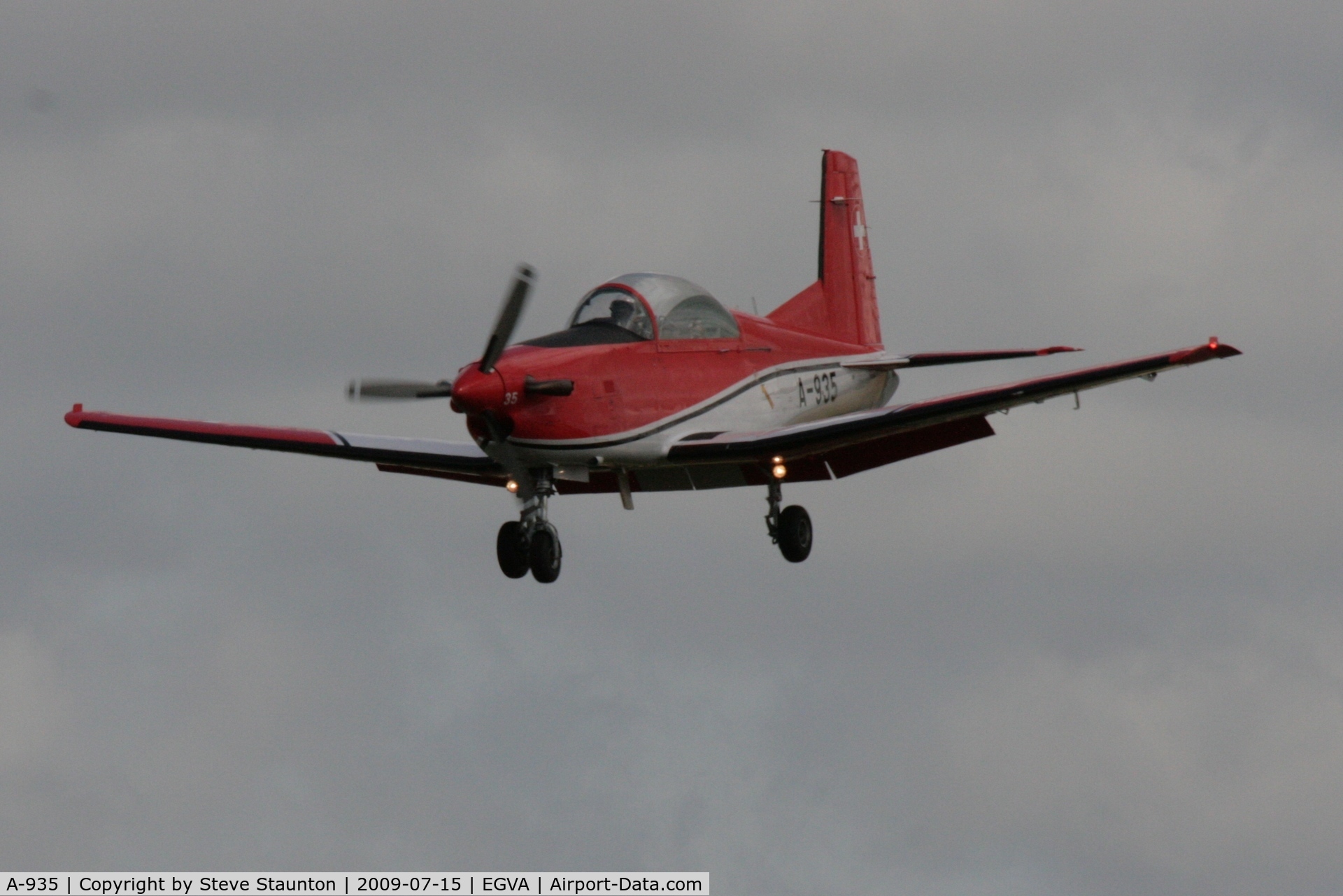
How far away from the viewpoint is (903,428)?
1096 inches

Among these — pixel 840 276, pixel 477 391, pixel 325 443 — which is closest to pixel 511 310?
pixel 477 391

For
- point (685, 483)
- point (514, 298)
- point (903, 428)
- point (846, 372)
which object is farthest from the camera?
point (846, 372)

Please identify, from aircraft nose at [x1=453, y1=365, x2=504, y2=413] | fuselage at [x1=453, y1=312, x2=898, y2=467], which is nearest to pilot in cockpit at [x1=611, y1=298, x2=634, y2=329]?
fuselage at [x1=453, y1=312, x2=898, y2=467]

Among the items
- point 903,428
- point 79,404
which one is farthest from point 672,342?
point 79,404

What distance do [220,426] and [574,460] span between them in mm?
5649

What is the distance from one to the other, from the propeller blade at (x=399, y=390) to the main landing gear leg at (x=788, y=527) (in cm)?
571

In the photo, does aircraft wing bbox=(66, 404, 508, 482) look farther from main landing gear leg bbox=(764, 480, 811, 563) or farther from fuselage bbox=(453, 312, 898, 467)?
main landing gear leg bbox=(764, 480, 811, 563)

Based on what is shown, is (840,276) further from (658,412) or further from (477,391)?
(477,391)

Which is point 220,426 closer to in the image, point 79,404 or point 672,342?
point 79,404

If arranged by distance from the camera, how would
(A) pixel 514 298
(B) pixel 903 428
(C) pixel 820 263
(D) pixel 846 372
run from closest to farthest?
1. (A) pixel 514 298
2. (B) pixel 903 428
3. (D) pixel 846 372
4. (C) pixel 820 263

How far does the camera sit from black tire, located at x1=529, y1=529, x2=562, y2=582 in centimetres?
2659

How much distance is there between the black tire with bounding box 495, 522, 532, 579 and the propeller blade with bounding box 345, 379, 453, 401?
1896 mm

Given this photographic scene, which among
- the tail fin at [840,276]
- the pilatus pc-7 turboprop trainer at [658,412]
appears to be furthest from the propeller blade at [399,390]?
the tail fin at [840,276]

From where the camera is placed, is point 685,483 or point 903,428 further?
point 685,483
